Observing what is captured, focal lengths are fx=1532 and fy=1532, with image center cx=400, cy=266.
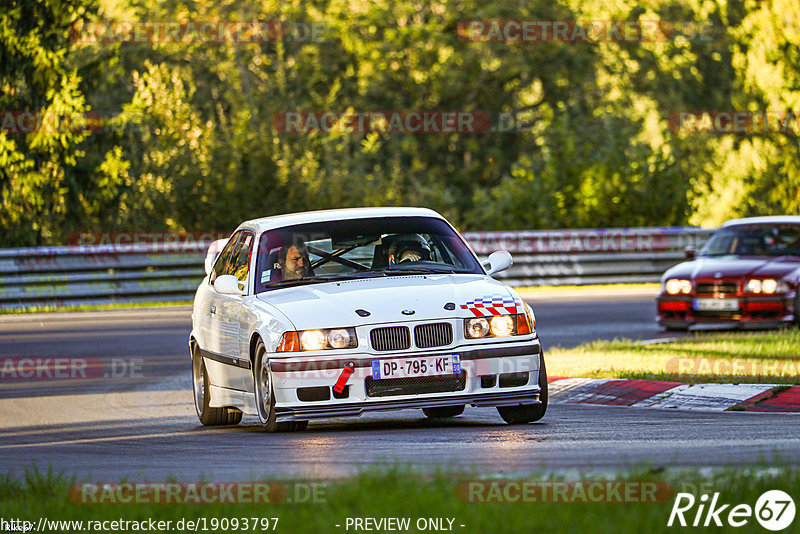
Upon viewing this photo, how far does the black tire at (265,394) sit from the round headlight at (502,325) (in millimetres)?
1512

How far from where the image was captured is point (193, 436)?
1078 centimetres

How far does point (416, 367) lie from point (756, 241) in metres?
11.2

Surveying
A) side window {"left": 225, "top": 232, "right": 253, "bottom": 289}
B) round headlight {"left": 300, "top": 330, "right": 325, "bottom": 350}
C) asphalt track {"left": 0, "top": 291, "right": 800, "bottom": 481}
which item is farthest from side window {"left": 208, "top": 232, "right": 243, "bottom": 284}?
round headlight {"left": 300, "top": 330, "right": 325, "bottom": 350}

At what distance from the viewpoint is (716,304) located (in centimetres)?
1895

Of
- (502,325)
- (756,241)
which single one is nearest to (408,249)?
(502,325)

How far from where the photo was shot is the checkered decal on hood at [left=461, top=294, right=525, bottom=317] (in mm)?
10117

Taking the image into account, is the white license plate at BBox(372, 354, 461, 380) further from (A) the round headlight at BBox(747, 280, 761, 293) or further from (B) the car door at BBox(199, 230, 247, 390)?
(A) the round headlight at BBox(747, 280, 761, 293)

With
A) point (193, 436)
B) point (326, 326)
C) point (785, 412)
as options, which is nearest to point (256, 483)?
point (326, 326)

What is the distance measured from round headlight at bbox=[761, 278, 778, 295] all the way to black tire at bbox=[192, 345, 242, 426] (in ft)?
29.0

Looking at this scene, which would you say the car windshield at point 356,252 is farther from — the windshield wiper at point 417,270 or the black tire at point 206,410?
the black tire at point 206,410

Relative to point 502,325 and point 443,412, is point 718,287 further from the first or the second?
point 502,325

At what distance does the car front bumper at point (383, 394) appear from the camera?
9.91 metres

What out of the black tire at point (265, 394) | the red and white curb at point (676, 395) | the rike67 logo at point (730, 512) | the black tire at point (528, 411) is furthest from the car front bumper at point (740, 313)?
the rike67 logo at point (730, 512)

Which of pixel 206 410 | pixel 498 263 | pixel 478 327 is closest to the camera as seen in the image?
pixel 478 327
